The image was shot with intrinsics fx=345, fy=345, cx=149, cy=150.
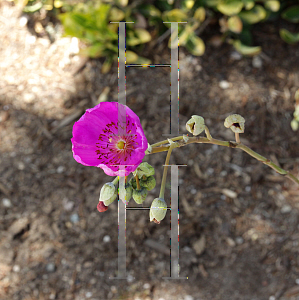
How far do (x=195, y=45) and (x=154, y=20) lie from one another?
422 millimetres

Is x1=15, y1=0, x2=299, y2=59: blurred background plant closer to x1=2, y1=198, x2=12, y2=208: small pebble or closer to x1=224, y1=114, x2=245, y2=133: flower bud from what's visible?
x1=2, y1=198, x2=12, y2=208: small pebble

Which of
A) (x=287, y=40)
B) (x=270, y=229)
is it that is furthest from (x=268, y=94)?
(x=270, y=229)

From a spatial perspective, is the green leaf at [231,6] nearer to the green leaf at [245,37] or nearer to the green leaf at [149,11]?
the green leaf at [245,37]

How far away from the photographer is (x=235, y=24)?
2535 millimetres

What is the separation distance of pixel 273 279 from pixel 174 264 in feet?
2.11

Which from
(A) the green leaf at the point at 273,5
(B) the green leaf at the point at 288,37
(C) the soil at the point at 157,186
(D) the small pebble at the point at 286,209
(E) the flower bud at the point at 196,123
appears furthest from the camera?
(B) the green leaf at the point at 288,37

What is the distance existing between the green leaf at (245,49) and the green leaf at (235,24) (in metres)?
0.12

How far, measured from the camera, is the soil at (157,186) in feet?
7.42

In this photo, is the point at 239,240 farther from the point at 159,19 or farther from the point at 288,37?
the point at 159,19

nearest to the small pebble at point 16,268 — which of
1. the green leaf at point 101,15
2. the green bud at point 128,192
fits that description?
the green bud at point 128,192

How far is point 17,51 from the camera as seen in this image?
113 inches

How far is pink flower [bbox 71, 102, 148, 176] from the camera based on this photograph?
121 centimetres

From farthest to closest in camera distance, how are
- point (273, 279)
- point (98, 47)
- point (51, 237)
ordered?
point (98, 47) < point (51, 237) < point (273, 279)

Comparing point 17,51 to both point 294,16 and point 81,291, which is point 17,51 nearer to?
point 81,291
